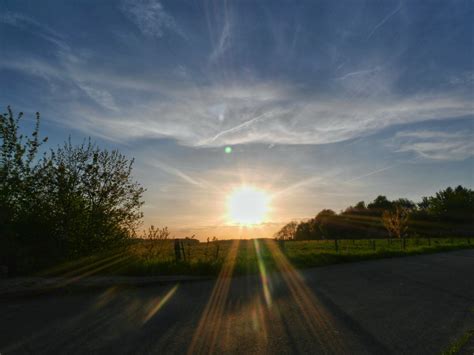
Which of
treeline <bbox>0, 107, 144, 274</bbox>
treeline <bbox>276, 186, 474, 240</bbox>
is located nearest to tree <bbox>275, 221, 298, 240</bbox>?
treeline <bbox>276, 186, 474, 240</bbox>

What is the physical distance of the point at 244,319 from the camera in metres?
6.66

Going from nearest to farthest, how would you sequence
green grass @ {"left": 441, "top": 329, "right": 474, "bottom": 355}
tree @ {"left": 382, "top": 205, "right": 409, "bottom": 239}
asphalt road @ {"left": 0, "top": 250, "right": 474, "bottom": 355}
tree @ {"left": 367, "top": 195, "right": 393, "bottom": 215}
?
green grass @ {"left": 441, "top": 329, "right": 474, "bottom": 355}, asphalt road @ {"left": 0, "top": 250, "right": 474, "bottom": 355}, tree @ {"left": 382, "top": 205, "right": 409, "bottom": 239}, tree @ {"left": 367, "top": 195, "right": 393, "bottom": 215}

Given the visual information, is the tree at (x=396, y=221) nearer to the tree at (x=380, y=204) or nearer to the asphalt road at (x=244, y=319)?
the asphalt road at (x=244, y=319)

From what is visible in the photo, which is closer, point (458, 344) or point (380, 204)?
point (458, 344)

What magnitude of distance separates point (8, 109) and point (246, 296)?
1448 centimetres

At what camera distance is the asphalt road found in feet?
17.2

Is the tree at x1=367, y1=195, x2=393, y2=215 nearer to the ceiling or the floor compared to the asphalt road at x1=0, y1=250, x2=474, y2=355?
nearer to the ceiling

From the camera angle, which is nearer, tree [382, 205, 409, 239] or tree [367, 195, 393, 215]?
tree [382, 205, 409, 239]

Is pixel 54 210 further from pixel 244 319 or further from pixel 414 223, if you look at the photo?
pixel 414 223

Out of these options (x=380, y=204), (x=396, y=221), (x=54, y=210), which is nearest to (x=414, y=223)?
(x=380, y=204)

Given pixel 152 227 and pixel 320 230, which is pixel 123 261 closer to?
pixel 152 227

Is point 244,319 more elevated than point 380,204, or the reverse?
point 380,204

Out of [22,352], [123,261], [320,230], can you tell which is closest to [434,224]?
[320,230]

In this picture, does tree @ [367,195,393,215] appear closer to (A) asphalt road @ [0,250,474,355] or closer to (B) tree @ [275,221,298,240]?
(B) tree @ [275,221,298,240]
